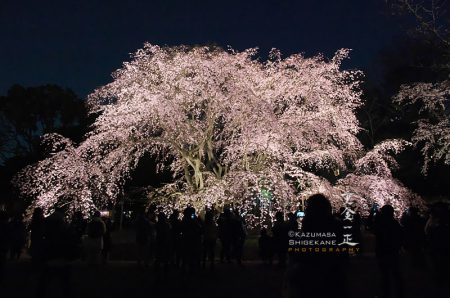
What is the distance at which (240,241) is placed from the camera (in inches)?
543

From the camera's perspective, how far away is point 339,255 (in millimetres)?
4020

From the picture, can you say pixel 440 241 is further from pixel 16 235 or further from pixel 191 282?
pixel 16 235

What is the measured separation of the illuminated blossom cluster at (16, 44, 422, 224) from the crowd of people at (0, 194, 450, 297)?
3.25 m

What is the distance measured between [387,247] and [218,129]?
13.2 metres

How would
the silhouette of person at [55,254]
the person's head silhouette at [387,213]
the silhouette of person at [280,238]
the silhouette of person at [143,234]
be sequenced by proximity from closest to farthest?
1. the silhouette of person at [55,254]
2. the person's head silhouette at [387,213]
3. the silhouette of person at [280,238]
4. the silhouette of person at [143,234]

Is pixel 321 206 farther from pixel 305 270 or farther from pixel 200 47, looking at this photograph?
pixel 200 47

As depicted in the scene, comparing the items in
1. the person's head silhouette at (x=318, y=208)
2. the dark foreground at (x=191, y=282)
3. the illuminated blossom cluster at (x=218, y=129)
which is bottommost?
the dark foreground at (x=191, y=282)

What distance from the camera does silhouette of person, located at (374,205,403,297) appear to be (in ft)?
23.8

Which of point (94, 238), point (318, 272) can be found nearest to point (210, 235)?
point (94, 238)

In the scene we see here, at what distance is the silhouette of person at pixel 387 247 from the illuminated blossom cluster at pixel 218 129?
32.4 ft

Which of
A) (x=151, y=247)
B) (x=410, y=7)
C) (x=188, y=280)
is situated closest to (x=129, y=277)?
(x=188, y=280)

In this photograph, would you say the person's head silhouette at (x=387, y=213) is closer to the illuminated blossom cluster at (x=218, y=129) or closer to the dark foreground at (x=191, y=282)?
the dark foreground at (x=191, y=282)

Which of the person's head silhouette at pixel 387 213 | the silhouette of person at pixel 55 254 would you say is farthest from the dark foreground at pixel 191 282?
the person's head silhouette at pixel 387 213

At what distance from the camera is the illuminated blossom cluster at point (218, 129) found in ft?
58.3
